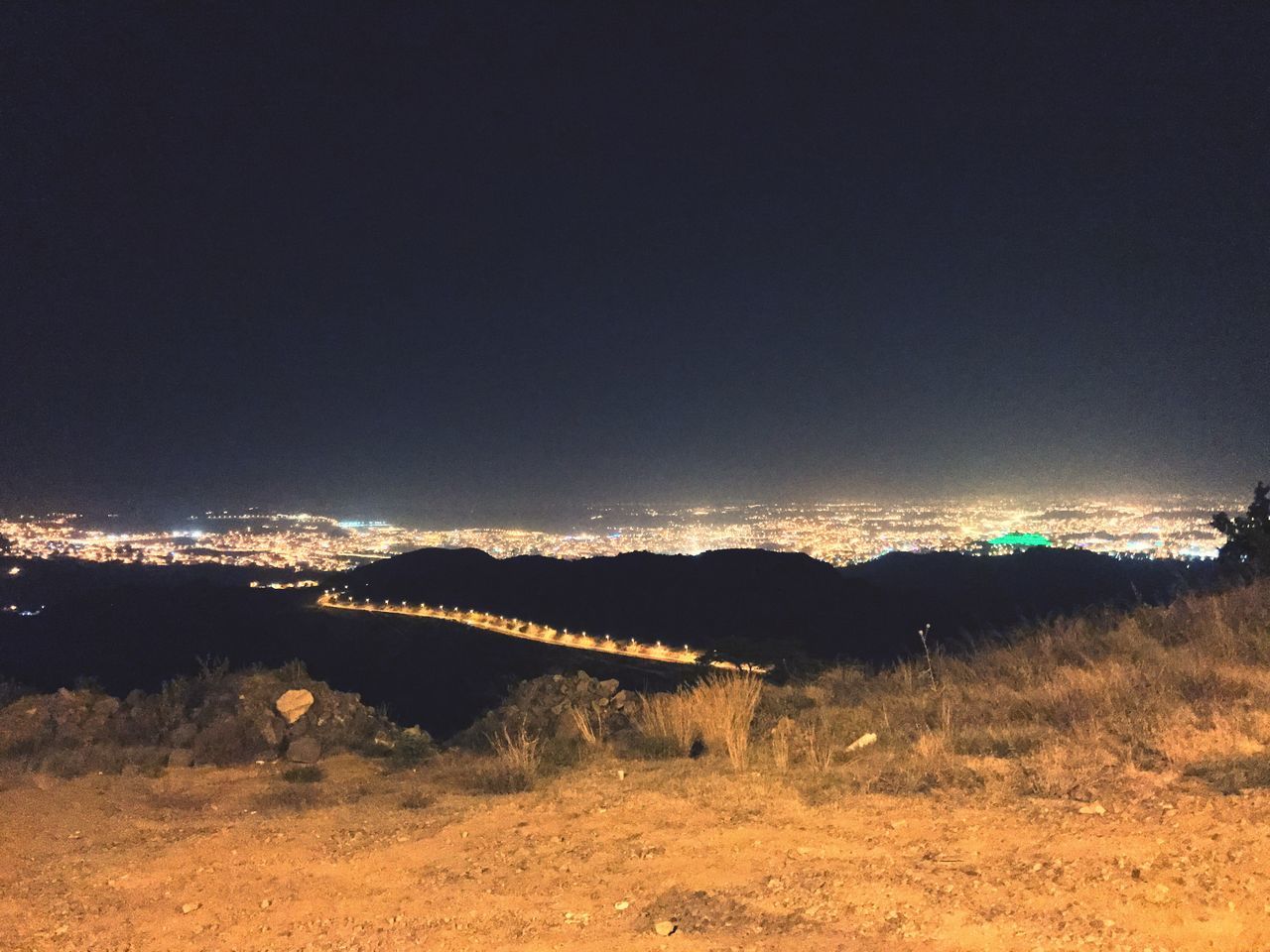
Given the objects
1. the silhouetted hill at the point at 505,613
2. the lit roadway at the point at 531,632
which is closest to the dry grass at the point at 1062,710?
the silhouetted hill at the point at 505,613

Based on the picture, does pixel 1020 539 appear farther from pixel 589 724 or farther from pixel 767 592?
pixel 589 724

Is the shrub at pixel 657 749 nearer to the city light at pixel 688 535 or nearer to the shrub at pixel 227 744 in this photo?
the shrub at pixel 227 744

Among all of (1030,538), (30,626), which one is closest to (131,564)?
(30,626)

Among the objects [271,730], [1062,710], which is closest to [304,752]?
[271,730]

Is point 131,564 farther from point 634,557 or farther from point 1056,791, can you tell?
point 1056,791

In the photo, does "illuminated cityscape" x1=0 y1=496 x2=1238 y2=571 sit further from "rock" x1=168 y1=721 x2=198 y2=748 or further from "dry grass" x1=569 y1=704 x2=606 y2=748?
"rock" x1=168 y1=721 x2=198 y2=748
